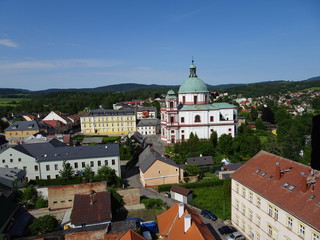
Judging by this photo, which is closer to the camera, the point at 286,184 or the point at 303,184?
the point at 303,184

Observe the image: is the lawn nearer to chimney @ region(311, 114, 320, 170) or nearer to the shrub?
the shrub

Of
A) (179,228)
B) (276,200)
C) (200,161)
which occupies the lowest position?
(200,161)

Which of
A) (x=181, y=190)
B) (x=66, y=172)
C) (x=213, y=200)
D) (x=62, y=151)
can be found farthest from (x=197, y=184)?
(x=62, y=151)

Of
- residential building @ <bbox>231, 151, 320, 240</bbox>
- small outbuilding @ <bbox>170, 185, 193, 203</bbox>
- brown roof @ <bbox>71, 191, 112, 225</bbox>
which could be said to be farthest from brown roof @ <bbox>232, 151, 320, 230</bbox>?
brown roof @ <bbox>71, 191, 112, 225</bbox>

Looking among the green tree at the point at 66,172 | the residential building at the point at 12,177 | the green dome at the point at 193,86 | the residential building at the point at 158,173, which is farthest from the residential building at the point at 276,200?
the green dome at the point at 193,86

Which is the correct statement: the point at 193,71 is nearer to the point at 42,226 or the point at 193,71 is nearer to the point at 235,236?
the point at 235,236

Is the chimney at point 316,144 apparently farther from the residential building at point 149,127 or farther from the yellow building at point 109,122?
the yellow building at point 109,122

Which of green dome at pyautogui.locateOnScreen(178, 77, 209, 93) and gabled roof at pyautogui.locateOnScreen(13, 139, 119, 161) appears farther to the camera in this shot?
green dome at pyautogui.locateOnScreen(178, 77, 209, 93)
